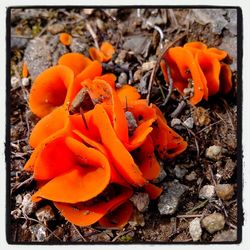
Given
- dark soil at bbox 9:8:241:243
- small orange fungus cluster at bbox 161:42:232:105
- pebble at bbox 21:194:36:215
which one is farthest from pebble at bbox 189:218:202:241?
pebble at bbox 21:194:36:215

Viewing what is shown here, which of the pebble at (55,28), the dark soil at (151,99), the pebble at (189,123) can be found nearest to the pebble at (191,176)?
the dark soil at (151,99)

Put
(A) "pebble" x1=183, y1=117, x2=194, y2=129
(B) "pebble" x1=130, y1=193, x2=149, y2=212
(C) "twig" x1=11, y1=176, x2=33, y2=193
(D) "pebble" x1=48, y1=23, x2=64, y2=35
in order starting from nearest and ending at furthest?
(B) "pebble" x1=130, y1=193, x2=149, y2=212
(C) "twig" x1=11, y1=176, x2=33, y2=193
(A) "pebble" x1=183, y1=117, x2=194, y2=129
(D) "pebble" x1=48, y1=23, x2=64, y2=35

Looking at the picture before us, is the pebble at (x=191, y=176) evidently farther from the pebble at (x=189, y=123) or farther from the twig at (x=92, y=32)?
the twig at (x=92, y=32)

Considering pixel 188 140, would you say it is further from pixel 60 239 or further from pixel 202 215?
pixel 60 239

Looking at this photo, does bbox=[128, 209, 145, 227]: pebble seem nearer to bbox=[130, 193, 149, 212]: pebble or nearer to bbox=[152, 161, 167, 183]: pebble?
bbox=[130, 193, 149, 212]: pebble

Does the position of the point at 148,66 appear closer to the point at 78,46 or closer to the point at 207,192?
the point at 78,46

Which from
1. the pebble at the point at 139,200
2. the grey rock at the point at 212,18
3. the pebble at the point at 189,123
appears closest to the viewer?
the pebble at the point at 139,200
